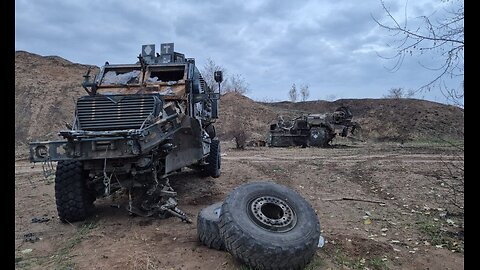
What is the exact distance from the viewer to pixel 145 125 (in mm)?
5551

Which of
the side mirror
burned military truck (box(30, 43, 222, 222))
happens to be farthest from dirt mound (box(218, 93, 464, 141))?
burned military truck (box(30, 43, 222, 222))

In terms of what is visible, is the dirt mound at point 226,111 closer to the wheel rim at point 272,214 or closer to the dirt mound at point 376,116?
the dirt mound at point 376,116

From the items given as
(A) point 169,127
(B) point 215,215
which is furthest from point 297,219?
(A) point 169,127

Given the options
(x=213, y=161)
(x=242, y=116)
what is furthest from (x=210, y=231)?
(x=242, y=116)

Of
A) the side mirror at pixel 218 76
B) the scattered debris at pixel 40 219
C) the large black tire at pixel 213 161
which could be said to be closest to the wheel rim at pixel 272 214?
the scattered debris at pixel 40 219

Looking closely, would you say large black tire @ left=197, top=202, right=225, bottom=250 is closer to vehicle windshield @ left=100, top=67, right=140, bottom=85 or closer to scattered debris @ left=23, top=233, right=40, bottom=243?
scattered debris @ left=23, top=233, right=40, bottom=243

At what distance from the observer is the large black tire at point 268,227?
369 centimetres

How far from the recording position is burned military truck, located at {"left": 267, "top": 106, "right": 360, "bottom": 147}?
20672 mm

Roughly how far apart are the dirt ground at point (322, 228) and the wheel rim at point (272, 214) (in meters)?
0.44

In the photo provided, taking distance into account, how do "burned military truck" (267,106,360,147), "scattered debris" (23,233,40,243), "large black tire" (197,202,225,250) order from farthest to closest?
"burned military truck" (267,106,360,147) → "scattered debris" (23,233,40,243) → "large black tire" (197,202,225,250)

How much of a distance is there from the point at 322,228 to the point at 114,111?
3189 millimetres

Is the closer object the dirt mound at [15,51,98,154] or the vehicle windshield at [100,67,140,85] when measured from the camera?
the vehicle windshield at [100,67,140,85]
